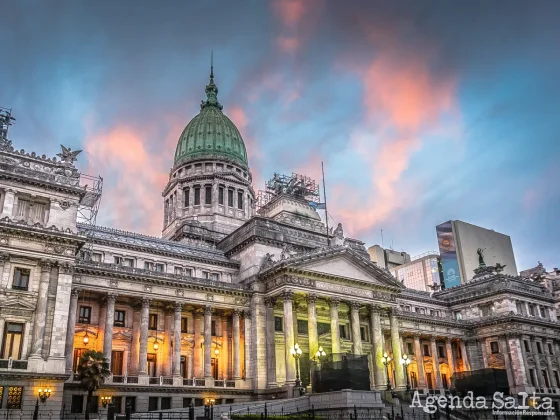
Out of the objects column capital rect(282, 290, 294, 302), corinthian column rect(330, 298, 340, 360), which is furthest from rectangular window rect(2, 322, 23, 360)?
corinthian column rect(330, 298, 340, 360)

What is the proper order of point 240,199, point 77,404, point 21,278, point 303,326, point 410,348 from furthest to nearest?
point 240,199
point 410,348
point 303,326
point 77,404
point 21,278

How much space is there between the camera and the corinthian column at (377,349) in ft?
197

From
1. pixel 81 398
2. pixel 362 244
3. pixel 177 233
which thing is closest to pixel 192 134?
pixel 177 233

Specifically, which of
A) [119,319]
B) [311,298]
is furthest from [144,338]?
[311,298]

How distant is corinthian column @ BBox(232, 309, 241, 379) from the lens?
2240 inches

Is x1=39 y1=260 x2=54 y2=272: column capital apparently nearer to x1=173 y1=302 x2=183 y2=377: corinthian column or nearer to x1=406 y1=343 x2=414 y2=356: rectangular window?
x1=173 y1=302 x2=183 y2=377: corinthian column

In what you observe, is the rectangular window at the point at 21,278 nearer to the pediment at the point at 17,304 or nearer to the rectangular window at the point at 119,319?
the pediment at the point at 17,304

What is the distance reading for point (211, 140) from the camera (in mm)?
94625

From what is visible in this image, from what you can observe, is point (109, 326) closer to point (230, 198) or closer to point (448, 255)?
point (230, 198)

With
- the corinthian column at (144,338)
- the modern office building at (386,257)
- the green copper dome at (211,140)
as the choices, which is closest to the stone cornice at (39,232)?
the corinthian column at (144,338)

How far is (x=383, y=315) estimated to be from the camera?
2805 inches

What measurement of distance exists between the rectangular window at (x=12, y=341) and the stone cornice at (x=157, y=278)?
9765 mm

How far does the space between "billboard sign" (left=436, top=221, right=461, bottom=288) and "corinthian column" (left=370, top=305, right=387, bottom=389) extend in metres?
57.9

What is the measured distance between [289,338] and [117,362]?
685 inches
